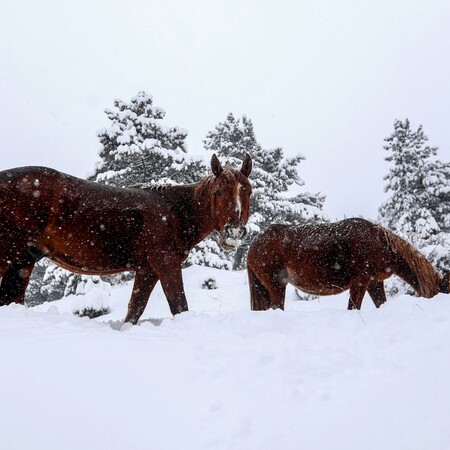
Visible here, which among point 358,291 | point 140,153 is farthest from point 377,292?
point 140,153

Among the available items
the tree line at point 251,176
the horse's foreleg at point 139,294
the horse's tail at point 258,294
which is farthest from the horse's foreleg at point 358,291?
the tree line at point 251,176

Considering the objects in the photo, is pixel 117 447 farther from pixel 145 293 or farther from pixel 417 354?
pixel 145 293

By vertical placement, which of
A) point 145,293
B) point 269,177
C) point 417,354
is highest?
point 269,177

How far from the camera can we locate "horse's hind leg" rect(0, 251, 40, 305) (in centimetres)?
438

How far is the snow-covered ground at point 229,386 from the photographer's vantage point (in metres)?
1.86

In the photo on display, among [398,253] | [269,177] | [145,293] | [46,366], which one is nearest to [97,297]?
[145,293]

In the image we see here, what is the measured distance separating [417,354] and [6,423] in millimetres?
2159

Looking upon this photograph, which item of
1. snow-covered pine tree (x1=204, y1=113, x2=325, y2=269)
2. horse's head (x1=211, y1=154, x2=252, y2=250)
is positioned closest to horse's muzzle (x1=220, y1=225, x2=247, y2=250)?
horse's head (x1=211, y1=154, x2=252, y2=250)

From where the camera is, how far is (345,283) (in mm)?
6199

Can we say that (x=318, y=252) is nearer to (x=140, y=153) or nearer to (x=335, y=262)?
(x=335, y=262)

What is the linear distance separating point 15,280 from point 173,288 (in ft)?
5.34

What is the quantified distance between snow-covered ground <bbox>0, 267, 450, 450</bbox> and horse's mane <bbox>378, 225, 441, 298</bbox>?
7.51 ft

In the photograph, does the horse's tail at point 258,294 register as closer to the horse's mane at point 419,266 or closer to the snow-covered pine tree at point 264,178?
the horse's mane at point 419,266

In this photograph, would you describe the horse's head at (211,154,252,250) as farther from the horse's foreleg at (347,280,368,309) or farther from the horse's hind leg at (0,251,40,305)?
the horse's foreleg at (347,280,368,309)
